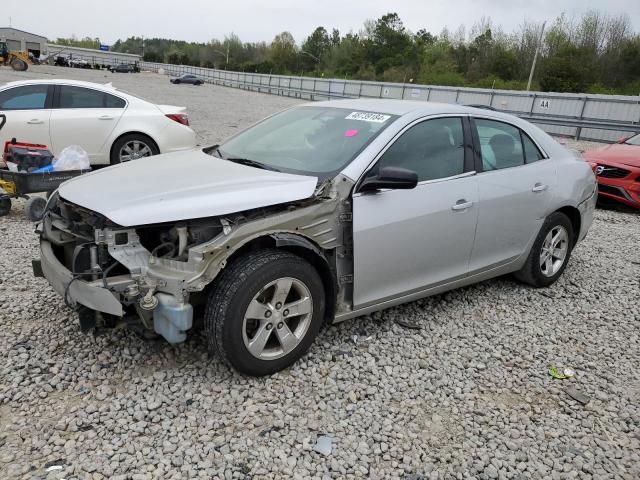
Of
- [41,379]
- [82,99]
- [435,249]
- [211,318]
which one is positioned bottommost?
[41,379]

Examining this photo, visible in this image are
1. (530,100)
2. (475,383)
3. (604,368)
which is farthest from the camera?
(530,100)

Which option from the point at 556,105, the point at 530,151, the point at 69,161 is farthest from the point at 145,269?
the point at 556,105

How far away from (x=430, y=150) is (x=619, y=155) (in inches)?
261

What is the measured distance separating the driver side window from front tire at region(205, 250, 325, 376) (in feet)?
3.15

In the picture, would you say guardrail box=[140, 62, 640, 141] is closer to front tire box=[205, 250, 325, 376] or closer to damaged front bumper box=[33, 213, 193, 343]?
front tire box=[205, 250, 325, 376]

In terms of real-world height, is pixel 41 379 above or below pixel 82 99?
below

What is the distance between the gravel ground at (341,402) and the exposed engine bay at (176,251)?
0.43m

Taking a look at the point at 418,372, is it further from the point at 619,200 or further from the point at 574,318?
the point at 619,200

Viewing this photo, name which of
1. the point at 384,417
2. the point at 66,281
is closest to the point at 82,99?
the point at 66,281

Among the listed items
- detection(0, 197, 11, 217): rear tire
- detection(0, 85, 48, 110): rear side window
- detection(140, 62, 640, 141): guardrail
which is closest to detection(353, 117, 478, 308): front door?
detection(0, 197, 11, 217): rear tire

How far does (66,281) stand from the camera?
121 inches

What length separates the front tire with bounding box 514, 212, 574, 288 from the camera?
15.7 ft

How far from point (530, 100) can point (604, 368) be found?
2217 cm

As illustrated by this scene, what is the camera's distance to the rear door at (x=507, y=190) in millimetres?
4160
